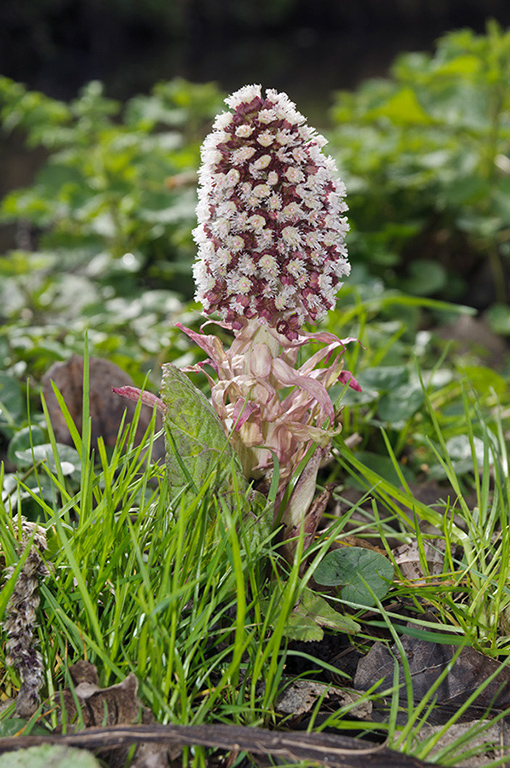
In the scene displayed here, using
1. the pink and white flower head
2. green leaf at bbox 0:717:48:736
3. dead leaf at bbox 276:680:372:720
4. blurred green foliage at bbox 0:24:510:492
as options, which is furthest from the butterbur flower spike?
blurred green foliage at bbox 0:24:510:492

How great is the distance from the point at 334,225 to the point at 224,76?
12.1m

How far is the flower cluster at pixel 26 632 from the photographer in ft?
2.89

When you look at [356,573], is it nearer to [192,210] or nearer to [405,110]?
[192,210]

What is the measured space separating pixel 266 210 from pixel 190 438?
39 centimetres

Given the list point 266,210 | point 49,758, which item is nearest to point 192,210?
point 266,210

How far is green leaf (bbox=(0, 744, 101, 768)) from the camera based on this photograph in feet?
2.42

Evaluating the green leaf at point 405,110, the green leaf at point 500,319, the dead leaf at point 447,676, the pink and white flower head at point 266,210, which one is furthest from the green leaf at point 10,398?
the green leaf at point 405,110

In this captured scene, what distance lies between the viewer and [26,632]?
895 mm

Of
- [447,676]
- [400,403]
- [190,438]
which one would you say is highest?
[190,438]

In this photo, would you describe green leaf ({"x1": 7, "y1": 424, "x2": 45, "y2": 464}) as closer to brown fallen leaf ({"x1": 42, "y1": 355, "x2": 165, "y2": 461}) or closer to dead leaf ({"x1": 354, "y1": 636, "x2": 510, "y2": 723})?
brown fallen leaf ({"x1": 42, "y1": 355, "x2": 165, "y2": 461})

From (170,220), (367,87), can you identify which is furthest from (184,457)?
(367,87)

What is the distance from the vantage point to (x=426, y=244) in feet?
11.1

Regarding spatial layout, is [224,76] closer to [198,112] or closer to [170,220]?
[198,112]

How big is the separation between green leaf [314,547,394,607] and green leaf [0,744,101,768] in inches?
17.1
